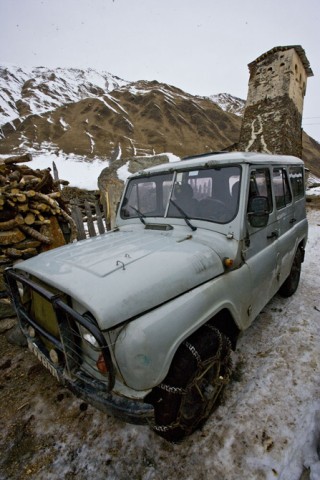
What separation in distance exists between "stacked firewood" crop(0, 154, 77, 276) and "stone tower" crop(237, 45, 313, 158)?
12343 millimetres

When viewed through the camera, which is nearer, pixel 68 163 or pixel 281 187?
pixel 281 187

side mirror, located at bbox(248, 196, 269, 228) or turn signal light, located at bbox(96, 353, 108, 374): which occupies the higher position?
side mirror, located at bbox(248, 196, 269, 228)

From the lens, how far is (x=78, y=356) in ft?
6.41

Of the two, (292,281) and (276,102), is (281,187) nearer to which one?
(292,281)

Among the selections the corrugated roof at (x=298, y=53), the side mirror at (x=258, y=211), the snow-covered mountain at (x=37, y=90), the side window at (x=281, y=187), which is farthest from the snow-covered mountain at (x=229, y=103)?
the side mirror at (x=258, y=211)

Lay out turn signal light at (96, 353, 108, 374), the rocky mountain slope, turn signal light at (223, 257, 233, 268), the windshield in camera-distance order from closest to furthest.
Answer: turn signal light at (96, 353, 108, 374) < turn signal light at (223, 257, 233, 268) < the windshield < the rocky mountain slope

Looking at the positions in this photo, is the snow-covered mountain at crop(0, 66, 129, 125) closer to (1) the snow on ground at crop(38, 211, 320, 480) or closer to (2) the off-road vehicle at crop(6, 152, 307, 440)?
(2) the off-road vehicle at crop(6, 152, 307, 440)

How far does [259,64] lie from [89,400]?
17661 millimetres

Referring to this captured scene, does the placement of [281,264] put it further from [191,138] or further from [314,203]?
[191,138]

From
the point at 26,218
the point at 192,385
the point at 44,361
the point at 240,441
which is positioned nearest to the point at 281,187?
the point at 192,385

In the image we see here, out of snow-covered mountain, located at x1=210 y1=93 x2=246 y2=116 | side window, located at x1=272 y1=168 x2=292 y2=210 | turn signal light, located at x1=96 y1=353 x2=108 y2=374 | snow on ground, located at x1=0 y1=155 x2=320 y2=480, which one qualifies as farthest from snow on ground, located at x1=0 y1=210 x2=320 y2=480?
snow-covered mountain, located at x1=210 y1=93 x2=246 y2=116

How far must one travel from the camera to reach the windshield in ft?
8.57

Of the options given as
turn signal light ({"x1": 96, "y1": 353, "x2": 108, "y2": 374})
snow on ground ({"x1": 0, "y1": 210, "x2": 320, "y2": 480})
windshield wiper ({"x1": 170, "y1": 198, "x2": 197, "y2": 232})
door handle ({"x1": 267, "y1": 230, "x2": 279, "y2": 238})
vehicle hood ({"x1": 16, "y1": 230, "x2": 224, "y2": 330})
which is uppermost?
windshield wiper ({"x1": 170, "y1": 198, "x2": 197, "y2": 232})

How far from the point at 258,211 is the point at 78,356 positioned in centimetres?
204
